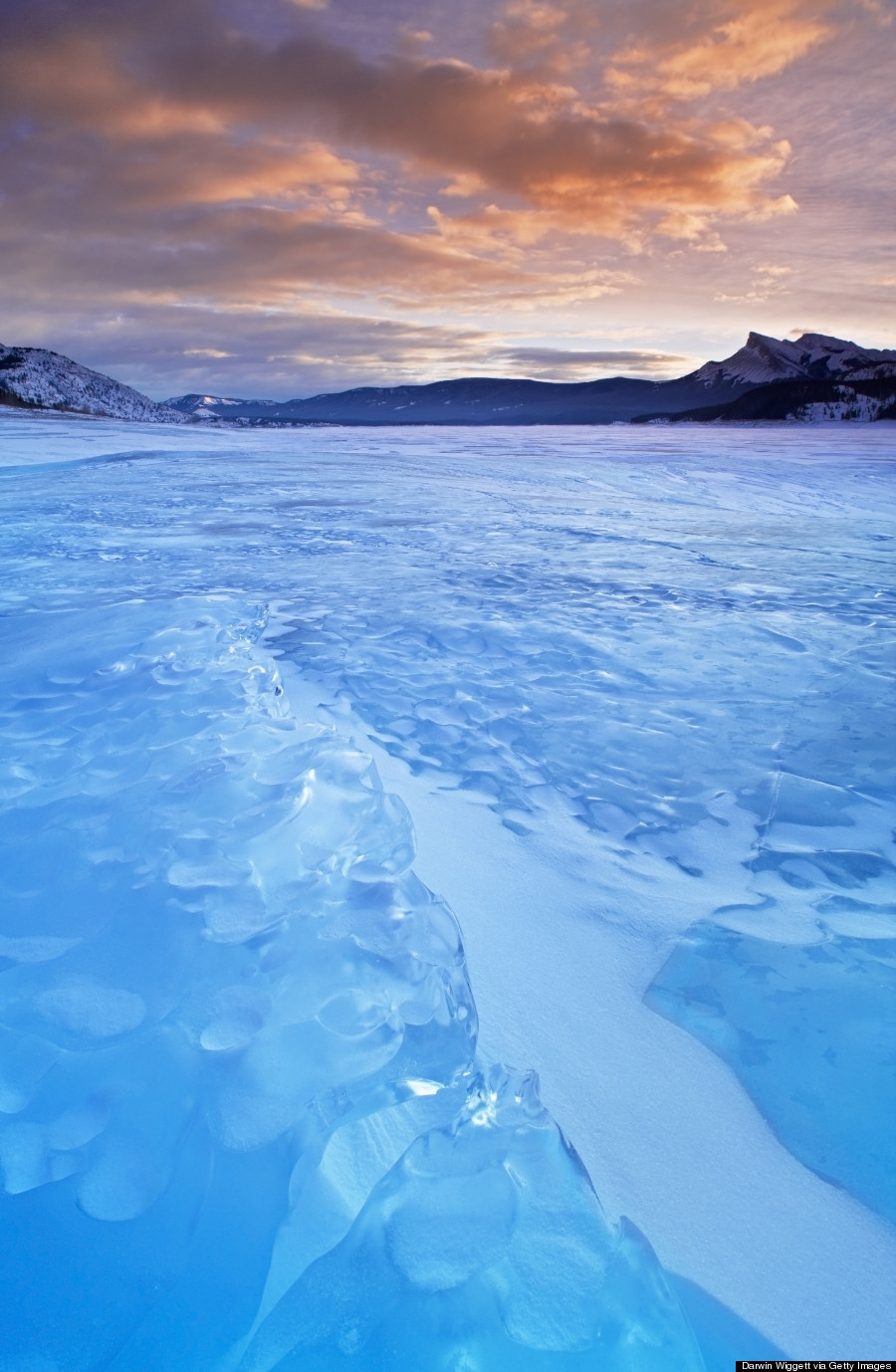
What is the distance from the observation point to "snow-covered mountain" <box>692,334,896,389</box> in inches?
5733

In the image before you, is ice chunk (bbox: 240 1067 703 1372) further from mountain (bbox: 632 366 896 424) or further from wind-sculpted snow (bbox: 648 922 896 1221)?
mountain (bbox: 632 366 896 424)

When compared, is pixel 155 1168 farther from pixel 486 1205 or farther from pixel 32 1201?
pixel 486 1205

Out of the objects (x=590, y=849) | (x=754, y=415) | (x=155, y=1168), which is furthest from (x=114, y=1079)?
(x=754, y=415)

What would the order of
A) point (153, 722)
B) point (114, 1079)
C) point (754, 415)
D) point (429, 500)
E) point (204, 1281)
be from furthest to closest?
point (754, 415), point (429, 500), point (153, 722), point (114, 1079), point (204, 1281)

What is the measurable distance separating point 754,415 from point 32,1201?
113 metres

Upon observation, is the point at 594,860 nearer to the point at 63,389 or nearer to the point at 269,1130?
the point at 269,1130

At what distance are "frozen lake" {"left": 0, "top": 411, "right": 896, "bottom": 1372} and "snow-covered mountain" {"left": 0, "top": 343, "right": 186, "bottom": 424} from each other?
71.0m

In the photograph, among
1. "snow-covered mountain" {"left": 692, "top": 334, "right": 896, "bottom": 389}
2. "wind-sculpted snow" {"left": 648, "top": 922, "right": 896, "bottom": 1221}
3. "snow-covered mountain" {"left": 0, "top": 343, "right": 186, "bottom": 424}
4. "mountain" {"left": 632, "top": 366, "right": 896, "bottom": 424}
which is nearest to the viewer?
"wind-sculpted snow" {"left": 648, "top": 922, "right": 896, "bottom": 1221}

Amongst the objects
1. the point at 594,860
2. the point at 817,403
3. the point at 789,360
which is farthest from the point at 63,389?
the point at 789,360

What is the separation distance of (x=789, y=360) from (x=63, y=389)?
157 meters

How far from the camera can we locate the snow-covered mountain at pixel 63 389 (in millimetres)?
68938

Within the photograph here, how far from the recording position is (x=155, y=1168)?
95 cm

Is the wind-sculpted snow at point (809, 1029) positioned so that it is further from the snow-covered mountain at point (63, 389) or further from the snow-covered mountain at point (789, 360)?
the snow-covered mountain at point (789, 360)

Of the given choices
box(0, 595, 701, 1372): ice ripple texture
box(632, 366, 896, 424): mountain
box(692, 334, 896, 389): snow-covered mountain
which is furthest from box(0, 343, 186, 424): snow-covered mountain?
box(692, 334, 896, 389): snow-covered mountain
